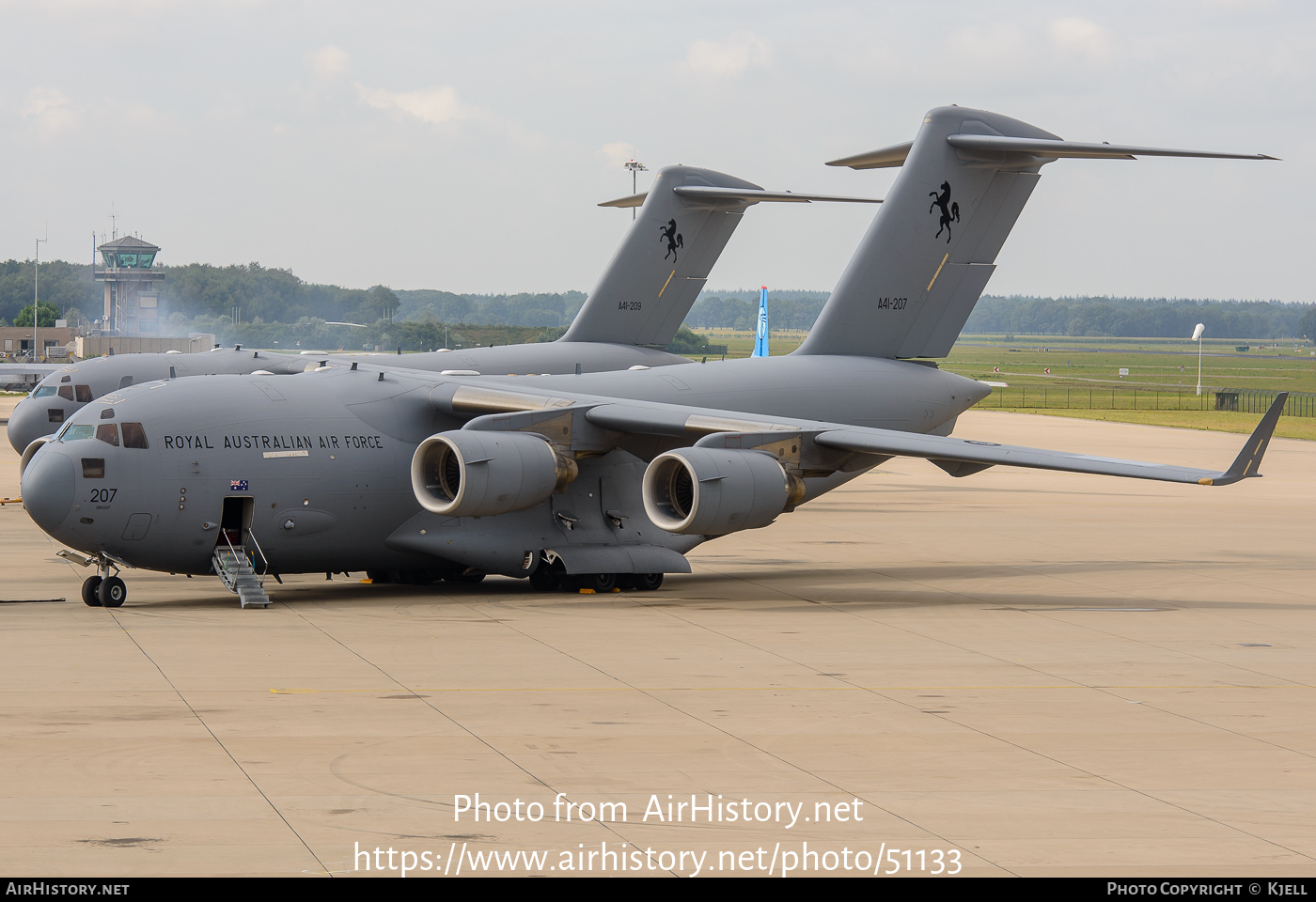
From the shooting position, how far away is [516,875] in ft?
26.4

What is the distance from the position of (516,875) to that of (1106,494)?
2972 cm

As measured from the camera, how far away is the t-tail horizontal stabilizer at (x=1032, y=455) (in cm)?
1692

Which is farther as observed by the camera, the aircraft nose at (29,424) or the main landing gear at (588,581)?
the aircraft nose at (29,424)

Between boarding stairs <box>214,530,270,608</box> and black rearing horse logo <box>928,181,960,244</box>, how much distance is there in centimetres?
1103

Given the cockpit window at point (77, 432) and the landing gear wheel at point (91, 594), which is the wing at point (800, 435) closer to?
the cockpit window at point (77, 432)

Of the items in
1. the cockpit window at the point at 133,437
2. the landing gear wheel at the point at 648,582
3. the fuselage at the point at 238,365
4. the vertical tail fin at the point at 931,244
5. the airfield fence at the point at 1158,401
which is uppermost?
the vertical tail fin at the point at 931,244

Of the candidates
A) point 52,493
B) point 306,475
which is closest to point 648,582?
point 306,475

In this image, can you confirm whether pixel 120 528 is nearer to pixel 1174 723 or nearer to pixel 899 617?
pixel 899 617

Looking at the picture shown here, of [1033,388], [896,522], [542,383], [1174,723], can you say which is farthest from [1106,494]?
[1033,388]

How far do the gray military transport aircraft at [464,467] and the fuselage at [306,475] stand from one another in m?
0.02

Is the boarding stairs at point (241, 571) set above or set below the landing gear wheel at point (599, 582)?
above

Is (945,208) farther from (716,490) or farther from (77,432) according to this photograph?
(77,432)

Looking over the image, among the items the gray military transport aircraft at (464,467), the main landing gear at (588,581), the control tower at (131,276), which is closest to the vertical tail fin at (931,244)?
the gray military transport aircraft at (464,467)

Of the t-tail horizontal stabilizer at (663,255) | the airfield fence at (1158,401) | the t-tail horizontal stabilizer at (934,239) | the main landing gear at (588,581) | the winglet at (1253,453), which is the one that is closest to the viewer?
the winglet at (1253,453)
